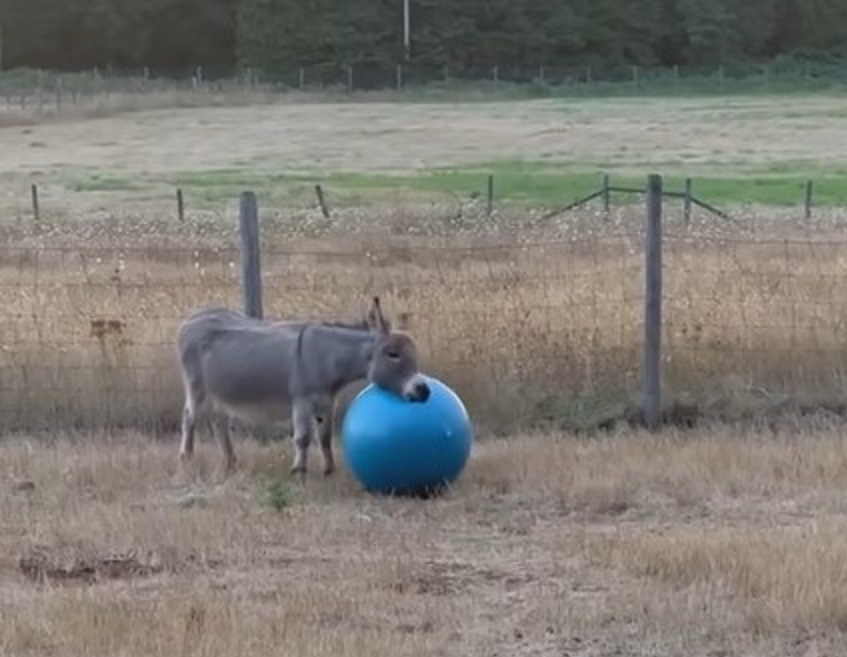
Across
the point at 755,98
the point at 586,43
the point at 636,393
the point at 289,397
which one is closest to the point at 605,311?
the point at 636,393

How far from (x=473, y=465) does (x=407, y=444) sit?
961 mm

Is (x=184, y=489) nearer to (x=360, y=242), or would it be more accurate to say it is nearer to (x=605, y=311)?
(x=605, y=311)

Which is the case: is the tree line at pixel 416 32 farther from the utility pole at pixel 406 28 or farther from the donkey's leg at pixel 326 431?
the donkey's leg at pixel 326 431

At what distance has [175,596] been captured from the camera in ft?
30.1

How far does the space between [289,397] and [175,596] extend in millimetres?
3427

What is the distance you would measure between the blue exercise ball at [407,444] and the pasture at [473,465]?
22cm

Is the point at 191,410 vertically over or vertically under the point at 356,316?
under

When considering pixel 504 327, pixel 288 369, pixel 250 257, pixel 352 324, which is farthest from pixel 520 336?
pixel 288 369

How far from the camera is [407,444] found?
11734mm

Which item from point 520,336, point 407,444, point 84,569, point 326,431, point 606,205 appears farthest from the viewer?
point 606,205

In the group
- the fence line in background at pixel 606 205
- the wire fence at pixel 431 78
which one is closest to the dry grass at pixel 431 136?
the wire fence at pixel 431 78

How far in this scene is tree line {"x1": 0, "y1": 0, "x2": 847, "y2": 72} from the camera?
101 meters

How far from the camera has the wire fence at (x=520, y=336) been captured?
14.3 metres

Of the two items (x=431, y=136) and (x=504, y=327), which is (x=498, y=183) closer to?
(x=431, y=136)
